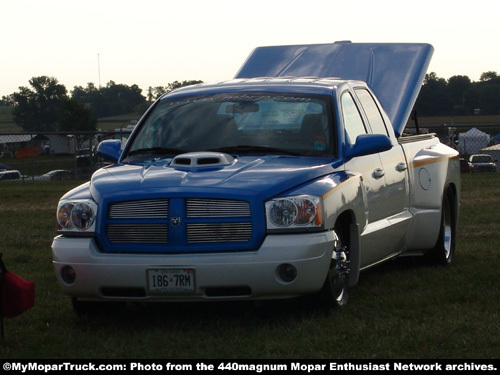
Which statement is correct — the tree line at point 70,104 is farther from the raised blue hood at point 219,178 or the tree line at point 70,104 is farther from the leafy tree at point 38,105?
the raised blue hood at point 219,178

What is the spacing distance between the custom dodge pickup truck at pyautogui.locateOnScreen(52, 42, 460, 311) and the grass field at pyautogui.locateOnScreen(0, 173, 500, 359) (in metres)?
0.24

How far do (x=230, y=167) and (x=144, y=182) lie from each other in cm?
61

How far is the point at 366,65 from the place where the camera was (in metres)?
11.4

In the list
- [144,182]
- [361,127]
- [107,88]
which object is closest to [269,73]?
[361,127]

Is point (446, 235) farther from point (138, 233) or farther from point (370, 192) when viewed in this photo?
point (138, 233)

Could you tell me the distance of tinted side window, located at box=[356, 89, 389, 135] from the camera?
929 centimetres

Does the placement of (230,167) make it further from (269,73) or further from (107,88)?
(107,88)

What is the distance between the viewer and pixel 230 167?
7.48 meters

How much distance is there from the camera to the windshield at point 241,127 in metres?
8.09

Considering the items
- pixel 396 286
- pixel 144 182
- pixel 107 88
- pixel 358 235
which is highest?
pixel 144 182

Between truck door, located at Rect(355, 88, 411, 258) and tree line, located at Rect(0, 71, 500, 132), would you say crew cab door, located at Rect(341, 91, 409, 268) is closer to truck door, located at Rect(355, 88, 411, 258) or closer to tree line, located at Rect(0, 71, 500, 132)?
truck door, located at Rect(355, 88, 411, 258)

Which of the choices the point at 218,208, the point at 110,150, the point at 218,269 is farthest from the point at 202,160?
the point at 110,150

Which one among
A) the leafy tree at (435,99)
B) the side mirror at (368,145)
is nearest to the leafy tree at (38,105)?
the leafy tree at (435,99)

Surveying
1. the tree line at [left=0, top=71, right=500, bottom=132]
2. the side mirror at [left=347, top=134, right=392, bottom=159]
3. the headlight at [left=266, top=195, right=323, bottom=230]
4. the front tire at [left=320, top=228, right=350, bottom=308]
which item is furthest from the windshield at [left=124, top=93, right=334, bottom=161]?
the tree line at [left=0, top=71, right=500, bottom=132]
